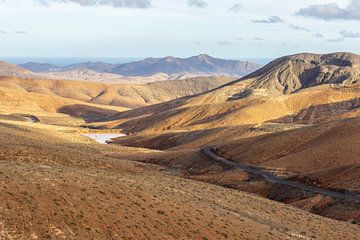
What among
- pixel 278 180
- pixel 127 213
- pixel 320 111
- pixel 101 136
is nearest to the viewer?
pixel 127 213

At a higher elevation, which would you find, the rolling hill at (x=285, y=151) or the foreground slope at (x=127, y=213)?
the foreground slope at (x=127, y=213)

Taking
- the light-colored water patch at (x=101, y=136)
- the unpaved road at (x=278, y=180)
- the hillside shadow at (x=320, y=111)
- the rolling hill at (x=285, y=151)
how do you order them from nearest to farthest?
the unpaved road at (x=278, y=180)
the rolling hill at (x=285, y=151)
the light-colored water patch at (x=101, y=136)
the hillside shadow at (x=320, y=111)

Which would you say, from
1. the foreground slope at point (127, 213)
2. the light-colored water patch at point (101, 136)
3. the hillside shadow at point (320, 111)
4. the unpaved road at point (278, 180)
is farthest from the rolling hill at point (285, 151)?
the foreground slope at point (127, 213)

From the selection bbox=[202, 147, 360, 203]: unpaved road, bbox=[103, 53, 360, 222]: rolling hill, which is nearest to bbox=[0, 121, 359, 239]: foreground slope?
bbox=[202, 147, 360, 203]: unpaved road

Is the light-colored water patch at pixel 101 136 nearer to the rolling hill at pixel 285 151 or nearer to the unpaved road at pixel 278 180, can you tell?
the rolling hill at pixel 285 151

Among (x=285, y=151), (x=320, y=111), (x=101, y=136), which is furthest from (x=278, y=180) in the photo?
(x=320, y=111)

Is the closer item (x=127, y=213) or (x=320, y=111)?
(x=127, y=213)

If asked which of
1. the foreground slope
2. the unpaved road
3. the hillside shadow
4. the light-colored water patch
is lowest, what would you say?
the light-colored water patch

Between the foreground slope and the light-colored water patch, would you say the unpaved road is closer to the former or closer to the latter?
the foreground slope

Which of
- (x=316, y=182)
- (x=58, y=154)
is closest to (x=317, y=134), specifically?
(x=316, y=182)

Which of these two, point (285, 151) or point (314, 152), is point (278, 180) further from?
point (285, 151)

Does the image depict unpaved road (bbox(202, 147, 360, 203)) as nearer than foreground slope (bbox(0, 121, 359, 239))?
No

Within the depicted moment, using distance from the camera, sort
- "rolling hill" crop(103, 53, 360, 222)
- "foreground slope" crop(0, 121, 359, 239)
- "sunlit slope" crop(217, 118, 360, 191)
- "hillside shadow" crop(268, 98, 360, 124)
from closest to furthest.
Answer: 1. "foreground slope" crop(0, 121, 359, 239)
2. "rolling hill" crop(103, 53, 360, 222)
3. "sunlit slope" crop(217, 118, 360, 191)
4. "hillside shadow" crop(268, 98, 360, 124)

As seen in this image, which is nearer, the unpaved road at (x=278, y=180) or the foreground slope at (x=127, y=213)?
the foreground slope at (x=127, y=213)
